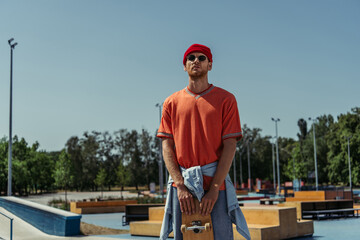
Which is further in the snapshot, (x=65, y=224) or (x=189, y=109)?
(x=65, y=224)

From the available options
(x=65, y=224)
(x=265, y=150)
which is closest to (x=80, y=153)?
(x=265, y=150)

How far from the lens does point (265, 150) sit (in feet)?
314

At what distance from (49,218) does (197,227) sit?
12.2 m

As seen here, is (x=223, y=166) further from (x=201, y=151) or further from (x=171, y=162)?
(x=171, y=162)

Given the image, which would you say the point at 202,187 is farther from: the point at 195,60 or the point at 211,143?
the point at 195,60

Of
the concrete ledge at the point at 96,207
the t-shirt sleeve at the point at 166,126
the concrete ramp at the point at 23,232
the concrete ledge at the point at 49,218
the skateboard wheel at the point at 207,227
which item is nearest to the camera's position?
the skateboard wheel at the point at 207,227

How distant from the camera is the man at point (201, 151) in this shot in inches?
167

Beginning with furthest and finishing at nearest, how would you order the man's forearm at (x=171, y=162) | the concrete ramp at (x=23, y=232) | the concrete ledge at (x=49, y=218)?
the concrete ledge at (x=49, y=218), the concrete ramp at (x=23, y=232), the man's forearm at (x=171, y=162)

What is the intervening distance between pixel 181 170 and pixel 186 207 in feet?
1.24

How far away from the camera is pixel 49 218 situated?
15.2 metres

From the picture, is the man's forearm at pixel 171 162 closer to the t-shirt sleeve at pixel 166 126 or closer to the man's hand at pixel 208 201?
the t-shirt sleeve at pixel 166 126

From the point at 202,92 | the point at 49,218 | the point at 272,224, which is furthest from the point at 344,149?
the point at 202,92

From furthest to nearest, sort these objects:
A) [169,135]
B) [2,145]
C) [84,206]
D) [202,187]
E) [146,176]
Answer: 1. [146,176]
2. [2,145]
3. [84,206]
4. [169,135]
5. [202,187]

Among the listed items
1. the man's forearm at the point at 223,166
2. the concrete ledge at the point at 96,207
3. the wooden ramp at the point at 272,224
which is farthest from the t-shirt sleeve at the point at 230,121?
the concrete ledge at the point at 96,207
